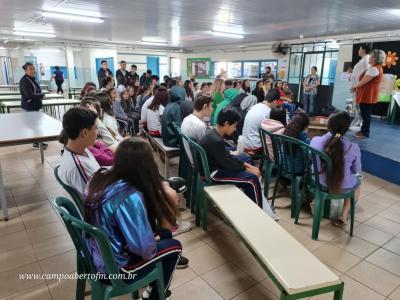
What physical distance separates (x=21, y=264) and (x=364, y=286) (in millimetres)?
2337

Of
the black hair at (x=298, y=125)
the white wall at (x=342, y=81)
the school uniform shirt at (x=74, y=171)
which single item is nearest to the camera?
the school uniform shirt at (x=74, y=171)

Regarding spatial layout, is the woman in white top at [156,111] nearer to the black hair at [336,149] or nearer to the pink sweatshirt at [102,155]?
the pink sweatshirt at [102,155]

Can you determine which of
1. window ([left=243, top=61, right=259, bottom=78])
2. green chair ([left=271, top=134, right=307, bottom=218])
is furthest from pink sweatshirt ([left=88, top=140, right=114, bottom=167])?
window ([left=243, top=61, right=259, bottom=78])

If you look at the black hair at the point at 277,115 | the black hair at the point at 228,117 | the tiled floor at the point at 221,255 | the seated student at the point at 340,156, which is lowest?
the tiled floor at the point at 221,255

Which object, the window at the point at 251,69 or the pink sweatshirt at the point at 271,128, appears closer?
the pink sweatshirt at the point at 271,128

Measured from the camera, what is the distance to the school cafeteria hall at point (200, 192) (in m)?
1.26

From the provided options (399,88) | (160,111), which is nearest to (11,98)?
(160,111)

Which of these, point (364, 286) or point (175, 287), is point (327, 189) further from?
point (175, 287)

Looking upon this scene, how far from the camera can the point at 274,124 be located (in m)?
3.14

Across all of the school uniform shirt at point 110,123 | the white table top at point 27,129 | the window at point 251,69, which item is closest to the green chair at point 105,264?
the white table top at point 27,129

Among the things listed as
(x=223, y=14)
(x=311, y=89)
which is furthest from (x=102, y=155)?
(x=311, y=89)

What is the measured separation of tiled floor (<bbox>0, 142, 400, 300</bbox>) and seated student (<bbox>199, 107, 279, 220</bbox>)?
470mm

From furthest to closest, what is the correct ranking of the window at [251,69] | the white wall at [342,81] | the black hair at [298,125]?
1. the window at [251,69]
2. the white wall at [342,81]
3. the black hair at [298,125]

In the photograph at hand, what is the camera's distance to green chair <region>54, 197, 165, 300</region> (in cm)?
113
